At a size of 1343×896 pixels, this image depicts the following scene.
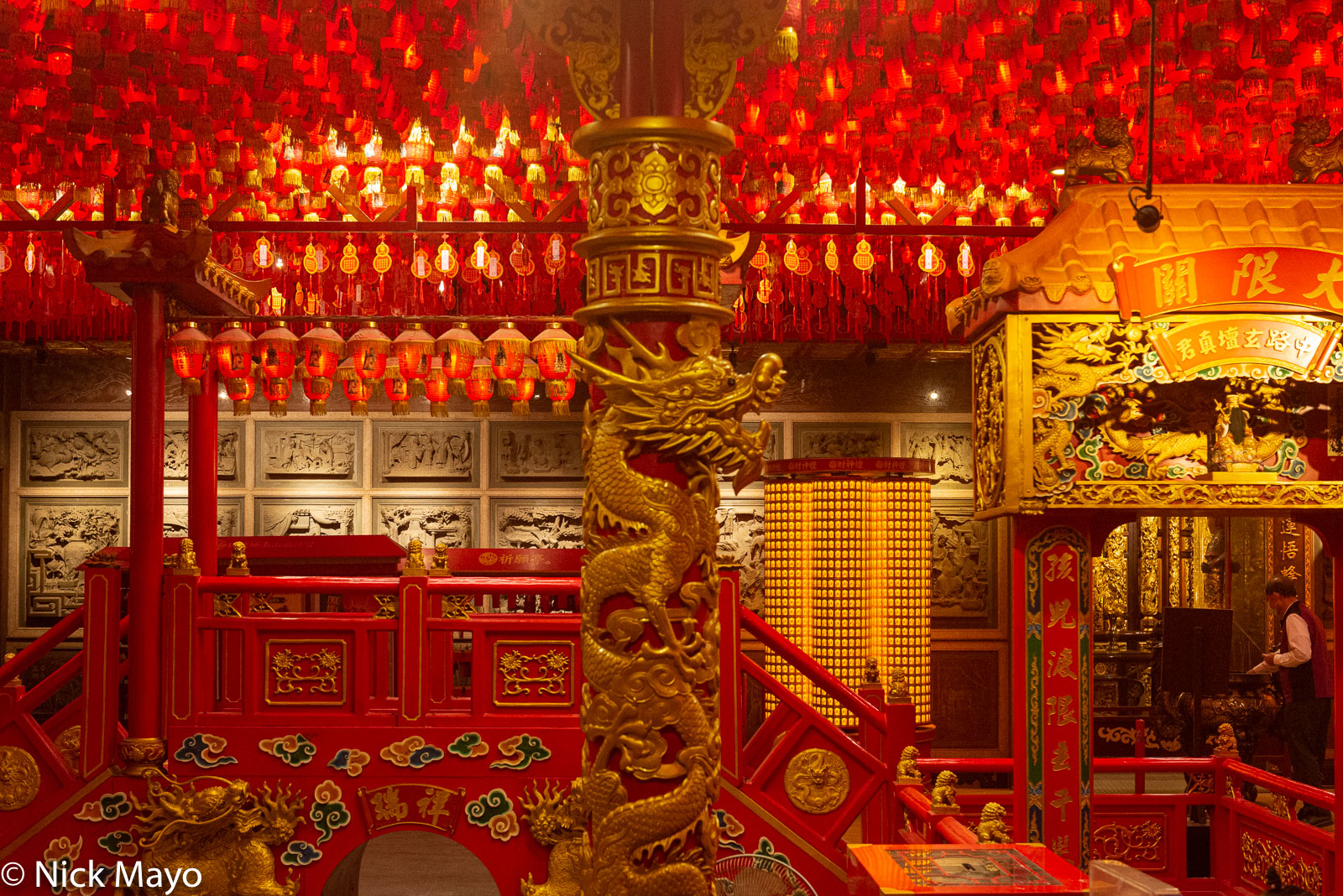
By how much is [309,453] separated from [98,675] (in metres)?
4.25

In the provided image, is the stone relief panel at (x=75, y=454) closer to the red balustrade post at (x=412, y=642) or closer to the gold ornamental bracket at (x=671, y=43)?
the red balustrade post at (x=412, y=642)

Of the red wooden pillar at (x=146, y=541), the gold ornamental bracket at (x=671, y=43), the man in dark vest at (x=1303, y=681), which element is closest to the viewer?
the gold ornamental bracket at (x=671, y=43)

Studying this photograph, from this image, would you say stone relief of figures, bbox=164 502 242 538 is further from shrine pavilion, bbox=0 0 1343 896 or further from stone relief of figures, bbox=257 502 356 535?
shrine pavilion, bbox=0 0 1343 896

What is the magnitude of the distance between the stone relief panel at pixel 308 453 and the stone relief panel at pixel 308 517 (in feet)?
0.58

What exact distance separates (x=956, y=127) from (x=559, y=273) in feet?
8.74

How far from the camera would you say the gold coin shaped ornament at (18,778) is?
17.0ft

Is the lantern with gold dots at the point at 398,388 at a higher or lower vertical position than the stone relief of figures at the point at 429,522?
higher

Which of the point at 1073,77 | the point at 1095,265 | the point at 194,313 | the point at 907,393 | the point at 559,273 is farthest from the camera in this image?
the point at 907,393

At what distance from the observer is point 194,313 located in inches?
233

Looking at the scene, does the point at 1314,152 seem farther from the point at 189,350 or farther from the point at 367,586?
the point at 189,350

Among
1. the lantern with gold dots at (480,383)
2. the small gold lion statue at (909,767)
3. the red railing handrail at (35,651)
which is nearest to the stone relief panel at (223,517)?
the red railing handrail at (35,651)

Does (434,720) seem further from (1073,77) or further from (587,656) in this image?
(1073,77)

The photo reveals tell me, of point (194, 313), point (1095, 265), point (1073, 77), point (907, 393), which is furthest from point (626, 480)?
point (907, 393)

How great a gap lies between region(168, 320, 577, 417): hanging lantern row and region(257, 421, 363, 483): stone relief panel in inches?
126
